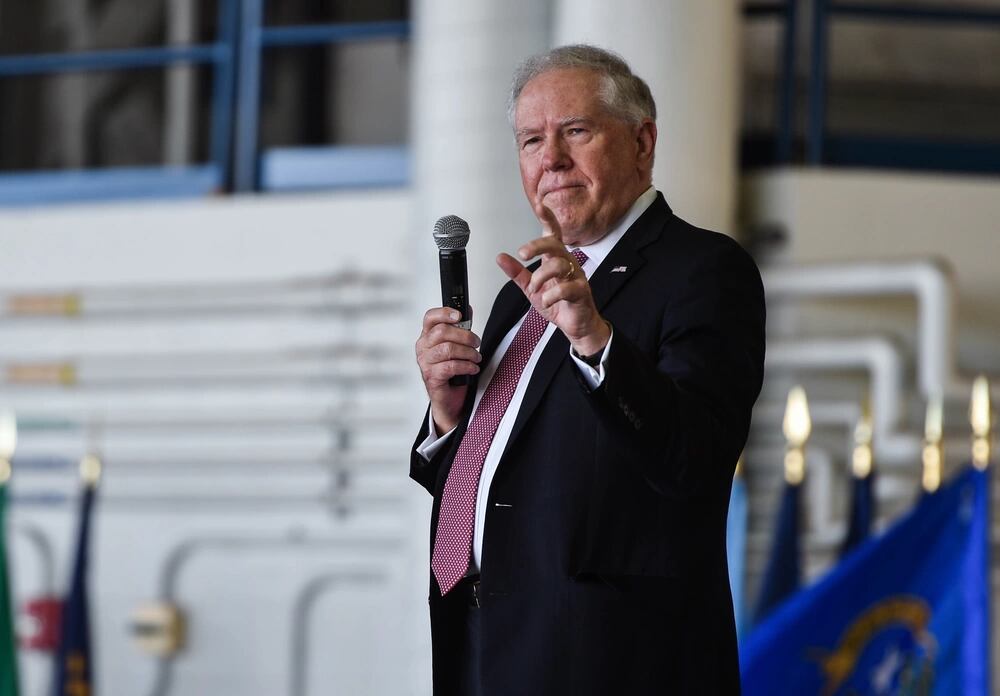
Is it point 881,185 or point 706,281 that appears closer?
point 706,281

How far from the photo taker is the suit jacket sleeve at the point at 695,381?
1259 millimetres

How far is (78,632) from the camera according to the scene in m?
4.22

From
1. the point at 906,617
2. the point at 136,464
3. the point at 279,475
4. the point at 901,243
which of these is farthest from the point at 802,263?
the point at 136,464

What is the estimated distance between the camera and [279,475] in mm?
4578

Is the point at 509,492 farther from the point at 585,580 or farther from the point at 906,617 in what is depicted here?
the point at 906,617

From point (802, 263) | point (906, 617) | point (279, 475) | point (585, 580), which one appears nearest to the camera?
point (585, 580)

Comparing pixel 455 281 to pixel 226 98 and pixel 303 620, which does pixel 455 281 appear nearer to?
pixel 303 620

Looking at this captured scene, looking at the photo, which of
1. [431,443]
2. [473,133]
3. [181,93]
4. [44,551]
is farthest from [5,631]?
[181,93]

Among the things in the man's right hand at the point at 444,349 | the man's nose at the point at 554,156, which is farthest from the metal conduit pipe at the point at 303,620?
the man's nose at the point at 554,156

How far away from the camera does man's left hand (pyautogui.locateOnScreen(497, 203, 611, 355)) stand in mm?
1230

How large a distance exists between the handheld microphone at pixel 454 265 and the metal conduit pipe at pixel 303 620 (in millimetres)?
3120

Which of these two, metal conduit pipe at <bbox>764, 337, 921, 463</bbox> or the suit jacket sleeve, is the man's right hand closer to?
the suit jacket sleeve

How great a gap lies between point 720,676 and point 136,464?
350cm

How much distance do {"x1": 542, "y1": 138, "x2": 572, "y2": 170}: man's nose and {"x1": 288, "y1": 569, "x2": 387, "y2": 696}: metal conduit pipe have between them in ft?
10.4
